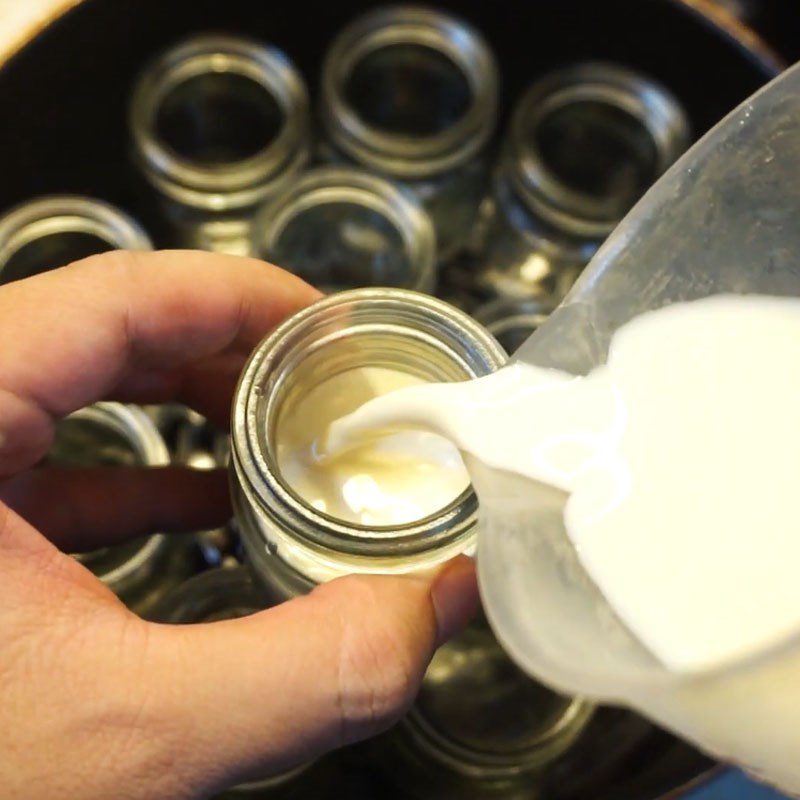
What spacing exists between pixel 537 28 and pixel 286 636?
488 millimetres

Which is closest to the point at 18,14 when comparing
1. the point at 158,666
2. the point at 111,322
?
the point at 111,322

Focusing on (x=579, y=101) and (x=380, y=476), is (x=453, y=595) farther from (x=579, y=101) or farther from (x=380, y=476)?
(x=579, y=101)

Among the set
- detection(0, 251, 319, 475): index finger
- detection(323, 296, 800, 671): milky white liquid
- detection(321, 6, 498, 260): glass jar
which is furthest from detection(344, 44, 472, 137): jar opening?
detection(323, 296, 800, 671): milky white liquid

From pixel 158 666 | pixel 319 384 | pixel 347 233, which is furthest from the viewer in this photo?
pixel 347 233

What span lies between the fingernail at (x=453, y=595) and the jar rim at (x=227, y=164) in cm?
34

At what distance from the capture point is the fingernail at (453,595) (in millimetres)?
370

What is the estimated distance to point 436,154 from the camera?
65 cm

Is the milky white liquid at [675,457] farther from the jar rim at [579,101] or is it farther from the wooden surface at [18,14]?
the wooden surface at [18,14]

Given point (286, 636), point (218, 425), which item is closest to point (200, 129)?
point (218, 425)

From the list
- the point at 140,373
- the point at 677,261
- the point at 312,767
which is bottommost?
the point at 312,767

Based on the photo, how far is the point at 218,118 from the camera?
68cm

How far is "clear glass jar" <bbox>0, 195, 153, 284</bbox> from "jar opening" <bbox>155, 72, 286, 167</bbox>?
2.7 inches

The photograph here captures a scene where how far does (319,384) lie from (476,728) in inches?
8.6

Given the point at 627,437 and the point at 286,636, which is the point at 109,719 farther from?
the point at 627,437
